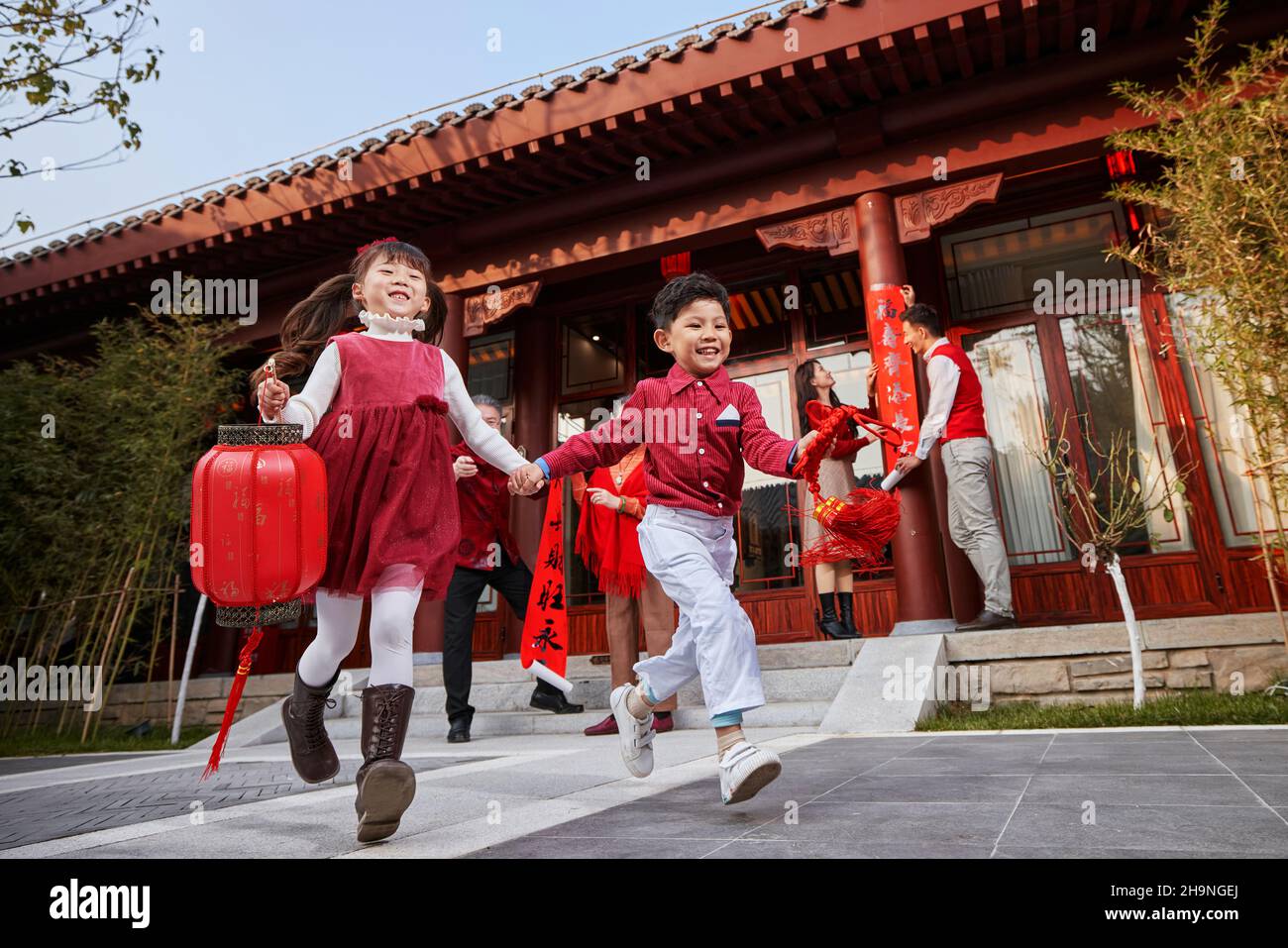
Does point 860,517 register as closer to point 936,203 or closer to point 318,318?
point 318,318

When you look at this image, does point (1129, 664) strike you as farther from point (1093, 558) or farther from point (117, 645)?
point (117, 645)

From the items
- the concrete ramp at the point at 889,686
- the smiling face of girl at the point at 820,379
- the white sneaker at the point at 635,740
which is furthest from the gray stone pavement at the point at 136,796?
the smiling face of girl at the point at 820,379

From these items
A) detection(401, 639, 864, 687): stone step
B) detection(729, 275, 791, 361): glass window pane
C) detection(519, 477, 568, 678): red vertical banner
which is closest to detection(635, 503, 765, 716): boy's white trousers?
detection(519, 477, 568, 678): red vertical banner

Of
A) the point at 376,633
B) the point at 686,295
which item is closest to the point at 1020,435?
the point at 686,295

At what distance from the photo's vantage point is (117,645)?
7449mm

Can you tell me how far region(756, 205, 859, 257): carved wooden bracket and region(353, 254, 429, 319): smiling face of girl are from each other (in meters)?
4.46

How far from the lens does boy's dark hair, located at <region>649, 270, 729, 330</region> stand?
2.56 m

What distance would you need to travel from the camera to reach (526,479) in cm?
238

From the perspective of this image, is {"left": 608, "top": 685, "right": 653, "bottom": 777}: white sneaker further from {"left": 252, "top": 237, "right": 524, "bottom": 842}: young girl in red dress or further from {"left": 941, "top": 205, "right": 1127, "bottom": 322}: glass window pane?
{"left": 941, "top": 205, "right": 1127, "bottom": 322}: glass window pane

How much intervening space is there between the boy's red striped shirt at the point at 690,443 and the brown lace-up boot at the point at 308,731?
96 cm
